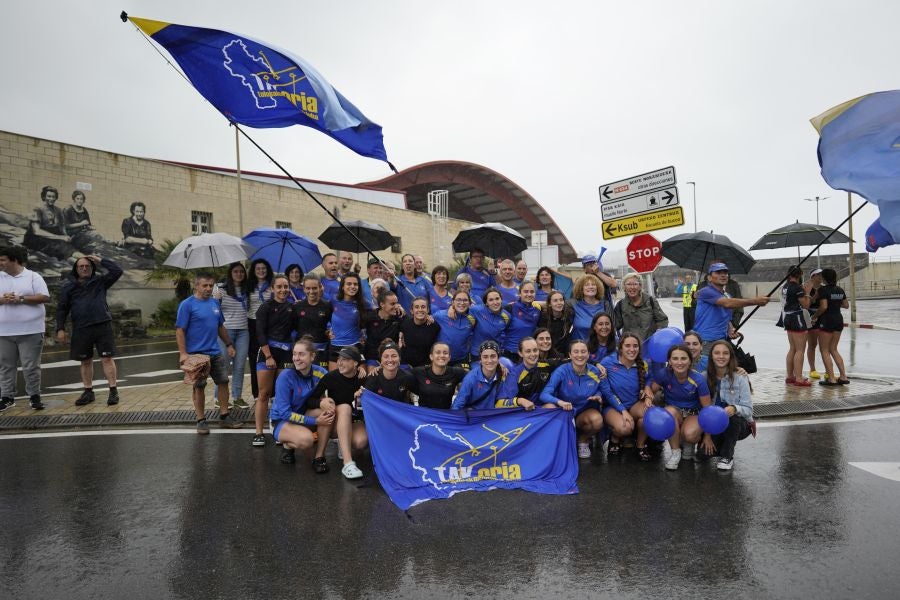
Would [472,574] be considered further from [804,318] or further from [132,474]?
[804,318]

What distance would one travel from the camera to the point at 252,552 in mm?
3445

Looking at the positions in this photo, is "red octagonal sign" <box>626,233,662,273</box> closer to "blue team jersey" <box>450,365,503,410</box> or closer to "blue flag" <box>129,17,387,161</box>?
"blue team jersey" <box>450,365,503,410</box>

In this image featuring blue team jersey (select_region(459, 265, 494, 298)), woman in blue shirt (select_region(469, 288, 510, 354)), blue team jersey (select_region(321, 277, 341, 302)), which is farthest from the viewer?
blue team jersey (select_region(459, 265, 494, 298))

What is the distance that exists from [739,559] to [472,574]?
5.27 ft

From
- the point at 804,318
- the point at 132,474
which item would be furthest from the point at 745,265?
the point at 132,474

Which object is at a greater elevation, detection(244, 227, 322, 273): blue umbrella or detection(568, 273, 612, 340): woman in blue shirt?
detection(244, 227, 322, 273): blue umbrella

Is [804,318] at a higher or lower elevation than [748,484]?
higher

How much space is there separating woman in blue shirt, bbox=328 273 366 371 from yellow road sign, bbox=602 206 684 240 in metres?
4.67

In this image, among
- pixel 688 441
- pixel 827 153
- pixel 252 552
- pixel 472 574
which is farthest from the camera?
pixel 688 441

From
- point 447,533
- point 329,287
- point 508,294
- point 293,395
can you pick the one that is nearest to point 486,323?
point 508,294

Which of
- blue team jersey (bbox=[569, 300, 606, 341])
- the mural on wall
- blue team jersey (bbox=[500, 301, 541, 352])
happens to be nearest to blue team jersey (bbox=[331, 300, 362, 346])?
blue team jersey (bbox=[500, 301, 541, 352])

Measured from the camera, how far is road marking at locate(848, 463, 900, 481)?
4.57 meters

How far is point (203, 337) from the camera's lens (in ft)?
21.2

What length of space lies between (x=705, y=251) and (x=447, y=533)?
5.42 metres
